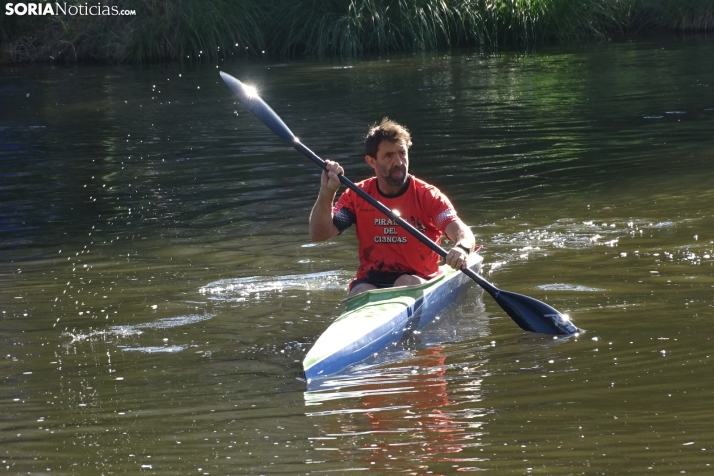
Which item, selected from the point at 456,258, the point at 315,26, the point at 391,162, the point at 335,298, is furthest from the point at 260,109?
the point at 315,26

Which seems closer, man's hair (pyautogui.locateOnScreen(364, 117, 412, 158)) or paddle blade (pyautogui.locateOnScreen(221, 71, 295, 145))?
man's hair (pyautogui.locateOnScreen(364, 117, 412, 158))

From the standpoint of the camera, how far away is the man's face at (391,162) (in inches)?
238

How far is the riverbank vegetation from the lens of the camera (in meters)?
23.5

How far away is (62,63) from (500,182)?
17.6 meters

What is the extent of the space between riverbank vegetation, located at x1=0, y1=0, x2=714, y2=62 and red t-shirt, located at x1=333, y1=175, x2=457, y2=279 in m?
17.5

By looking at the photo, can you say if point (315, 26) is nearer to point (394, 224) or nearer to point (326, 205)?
point (394, 224)

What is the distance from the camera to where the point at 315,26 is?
2403cm

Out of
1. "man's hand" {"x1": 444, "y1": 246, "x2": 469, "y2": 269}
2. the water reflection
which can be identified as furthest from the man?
the water reflection

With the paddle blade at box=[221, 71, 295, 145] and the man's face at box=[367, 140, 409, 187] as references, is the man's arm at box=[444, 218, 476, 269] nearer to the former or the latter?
the man's face at box=[367, 140, 409, 187]

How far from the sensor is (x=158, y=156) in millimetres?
13125

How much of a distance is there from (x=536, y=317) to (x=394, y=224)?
40.4 inches

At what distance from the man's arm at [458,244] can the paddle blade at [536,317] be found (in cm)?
38

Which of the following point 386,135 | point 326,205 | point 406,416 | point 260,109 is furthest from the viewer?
point 260,109

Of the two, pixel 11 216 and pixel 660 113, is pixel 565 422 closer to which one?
pixel 11 216
